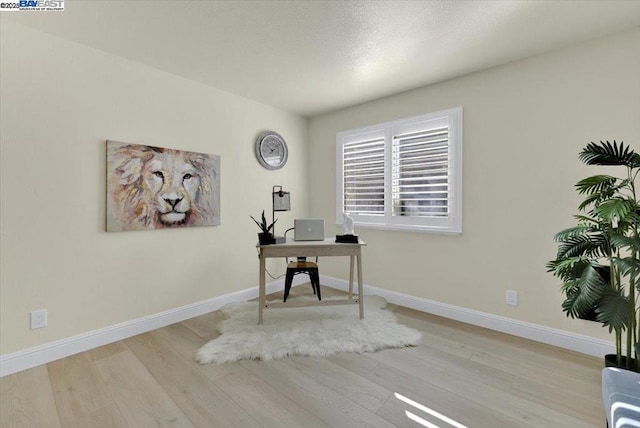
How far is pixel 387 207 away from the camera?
3463 millimetres

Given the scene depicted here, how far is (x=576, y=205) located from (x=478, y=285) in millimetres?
1081

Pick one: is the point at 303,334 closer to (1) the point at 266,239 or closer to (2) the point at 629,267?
(1) the point at 266,239

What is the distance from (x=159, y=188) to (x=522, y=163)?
3.45 meters

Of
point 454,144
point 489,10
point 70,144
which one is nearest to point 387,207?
point 454,144

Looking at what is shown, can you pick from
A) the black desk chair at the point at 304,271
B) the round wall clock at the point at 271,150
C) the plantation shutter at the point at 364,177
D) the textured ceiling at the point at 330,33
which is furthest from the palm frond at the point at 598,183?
the round wall clock at the point at 271,150

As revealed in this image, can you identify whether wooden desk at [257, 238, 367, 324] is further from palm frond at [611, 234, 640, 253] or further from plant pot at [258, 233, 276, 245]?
palm frond at [611, 234, 640, 253]

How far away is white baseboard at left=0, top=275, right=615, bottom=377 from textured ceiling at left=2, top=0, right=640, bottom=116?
7.95 ft

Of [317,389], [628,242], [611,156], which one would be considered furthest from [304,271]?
[611,156]

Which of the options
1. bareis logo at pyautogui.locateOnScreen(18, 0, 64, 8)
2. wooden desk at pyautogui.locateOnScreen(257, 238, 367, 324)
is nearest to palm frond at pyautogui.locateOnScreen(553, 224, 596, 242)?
wooden desk at pyautogui.locateOnScreen(257, 238, 367, 324)

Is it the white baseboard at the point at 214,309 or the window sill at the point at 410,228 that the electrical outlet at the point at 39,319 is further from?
the window sill at the point at 410,228

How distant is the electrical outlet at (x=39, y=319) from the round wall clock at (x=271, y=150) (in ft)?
8.27

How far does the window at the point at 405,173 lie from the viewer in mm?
2949

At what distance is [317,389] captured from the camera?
1856mm

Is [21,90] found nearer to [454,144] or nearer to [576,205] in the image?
[454,144]
